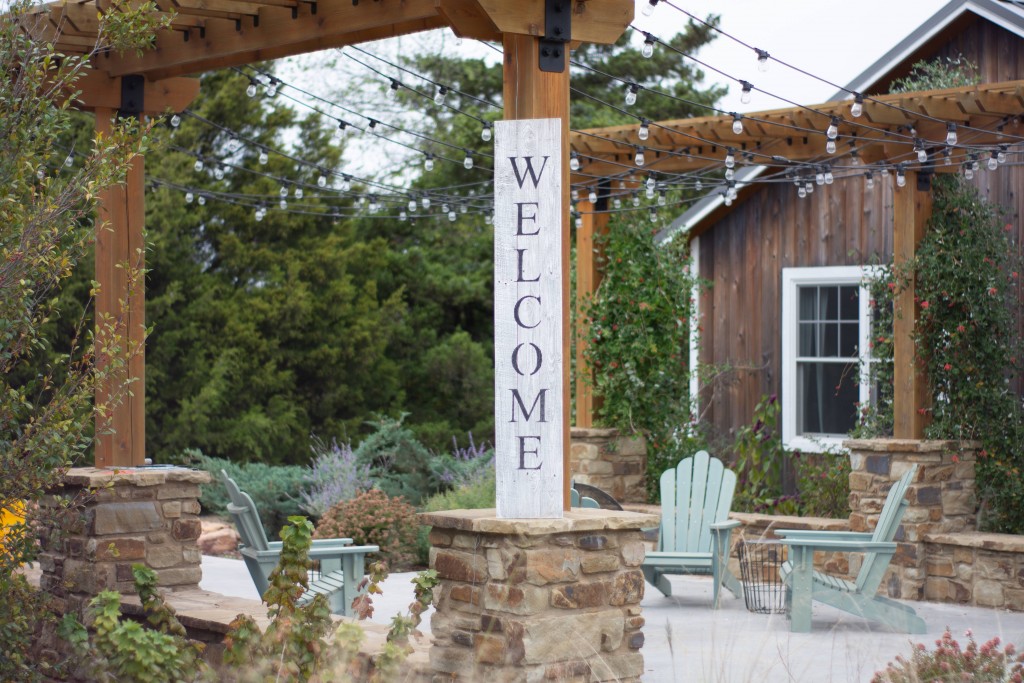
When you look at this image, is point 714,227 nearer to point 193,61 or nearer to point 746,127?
point 746,127

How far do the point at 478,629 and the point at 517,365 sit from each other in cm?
94

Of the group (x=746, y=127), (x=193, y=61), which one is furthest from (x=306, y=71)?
(x=193, y=61)

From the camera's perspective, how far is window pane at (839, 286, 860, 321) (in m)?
10.1

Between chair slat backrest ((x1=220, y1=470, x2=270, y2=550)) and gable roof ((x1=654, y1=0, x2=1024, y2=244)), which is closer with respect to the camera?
chair slat backrest ((x1=220, y1=470, x2=270, y2=550))

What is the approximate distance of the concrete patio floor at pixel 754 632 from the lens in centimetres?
554

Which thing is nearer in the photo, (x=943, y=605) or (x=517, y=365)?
(x=517, y=365)

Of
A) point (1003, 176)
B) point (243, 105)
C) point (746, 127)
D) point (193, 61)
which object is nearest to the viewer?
point (193, 61)

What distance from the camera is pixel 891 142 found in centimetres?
786

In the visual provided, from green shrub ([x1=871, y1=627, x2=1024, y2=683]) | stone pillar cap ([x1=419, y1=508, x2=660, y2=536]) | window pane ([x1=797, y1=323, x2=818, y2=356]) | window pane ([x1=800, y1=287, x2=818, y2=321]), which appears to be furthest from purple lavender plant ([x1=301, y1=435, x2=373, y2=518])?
green shrub ([x1=871, y1=627, x2=1024, y2=683])

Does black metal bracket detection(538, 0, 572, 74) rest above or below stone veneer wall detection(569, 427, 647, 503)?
above

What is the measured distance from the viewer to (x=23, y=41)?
178 inches

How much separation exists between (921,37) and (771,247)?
2.05 metres

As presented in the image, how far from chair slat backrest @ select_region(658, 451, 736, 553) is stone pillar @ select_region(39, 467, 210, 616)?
10.2 ft

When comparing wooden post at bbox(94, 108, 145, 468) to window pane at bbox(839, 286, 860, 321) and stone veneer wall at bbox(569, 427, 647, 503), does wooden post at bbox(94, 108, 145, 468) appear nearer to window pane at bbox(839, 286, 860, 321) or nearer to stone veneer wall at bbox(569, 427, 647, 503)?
stone veneer wall at bbox(569, 427, 647, 503)
